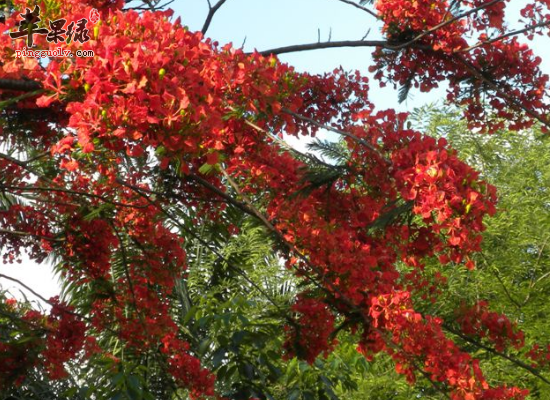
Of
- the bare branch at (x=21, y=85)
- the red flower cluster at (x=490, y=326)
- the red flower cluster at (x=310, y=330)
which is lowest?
the red flower cluster at (x=490, y=326)

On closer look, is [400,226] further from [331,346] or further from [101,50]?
Result: [101,50]

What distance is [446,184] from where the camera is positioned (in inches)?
124

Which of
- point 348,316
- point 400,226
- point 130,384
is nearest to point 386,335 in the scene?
point 348,316

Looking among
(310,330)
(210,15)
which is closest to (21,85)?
(310,330)

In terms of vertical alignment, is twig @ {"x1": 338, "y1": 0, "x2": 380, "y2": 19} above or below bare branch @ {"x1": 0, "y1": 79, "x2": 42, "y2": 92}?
above

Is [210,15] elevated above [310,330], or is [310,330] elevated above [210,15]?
[210,15]

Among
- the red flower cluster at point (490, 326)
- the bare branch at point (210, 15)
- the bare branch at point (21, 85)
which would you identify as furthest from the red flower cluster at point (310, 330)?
the bare branch at point (210, 15)
